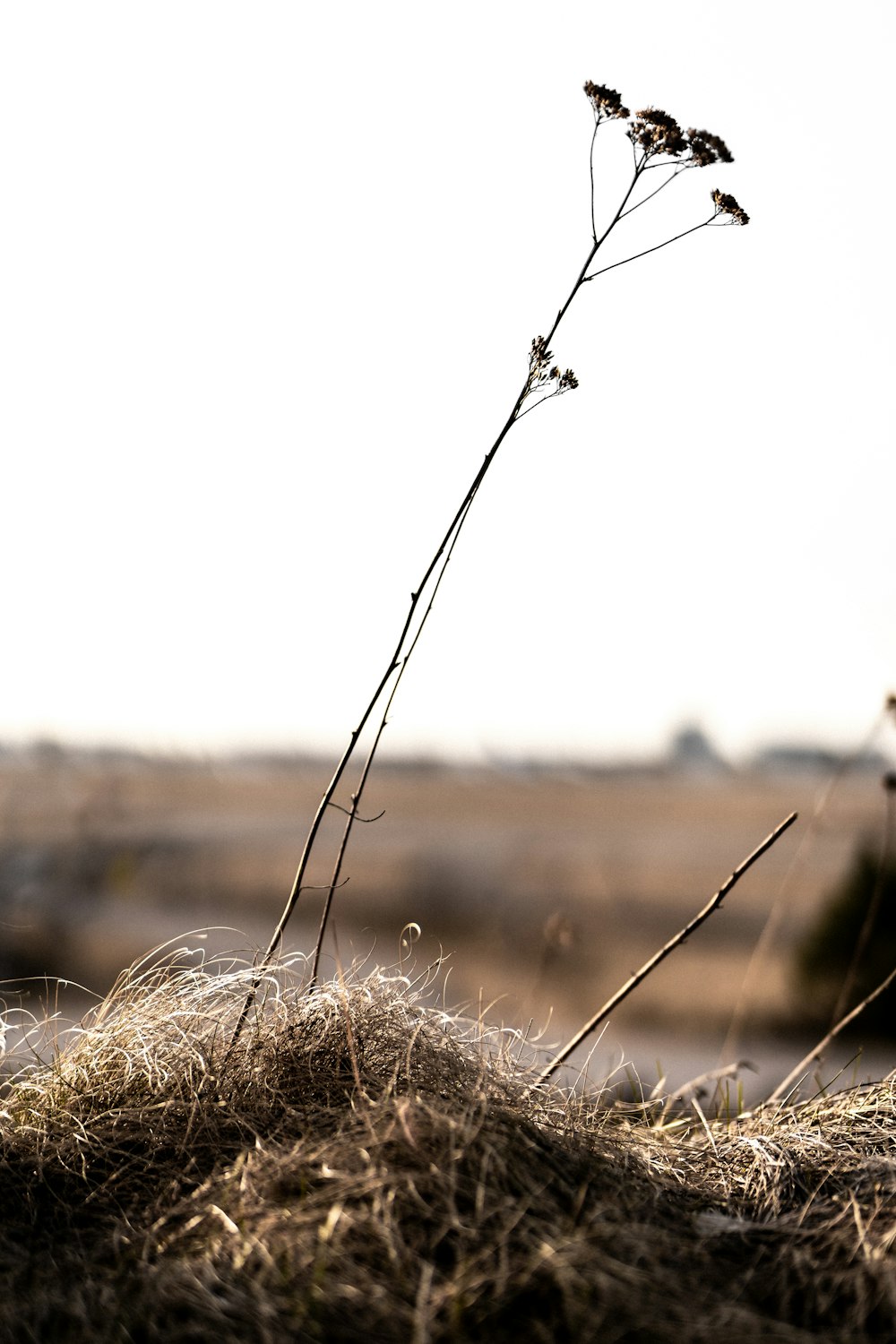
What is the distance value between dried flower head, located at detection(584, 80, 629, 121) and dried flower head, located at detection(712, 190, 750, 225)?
0.22 meters

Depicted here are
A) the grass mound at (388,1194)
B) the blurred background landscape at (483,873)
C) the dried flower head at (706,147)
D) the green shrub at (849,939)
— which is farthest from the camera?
the blurred background landscape at (483,873)

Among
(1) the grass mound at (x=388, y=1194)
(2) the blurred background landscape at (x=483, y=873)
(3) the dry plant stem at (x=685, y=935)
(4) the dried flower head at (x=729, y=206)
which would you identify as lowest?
(2) the blurred background landscape at (x=483, y=873)

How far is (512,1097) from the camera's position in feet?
6.66

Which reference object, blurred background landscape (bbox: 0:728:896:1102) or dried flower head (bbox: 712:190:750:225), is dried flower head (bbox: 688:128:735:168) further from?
blurred background landscape (bbox: 0:728:896:1102)

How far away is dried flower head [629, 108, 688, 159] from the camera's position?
2.18 metres

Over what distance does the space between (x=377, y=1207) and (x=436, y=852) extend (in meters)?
15.4

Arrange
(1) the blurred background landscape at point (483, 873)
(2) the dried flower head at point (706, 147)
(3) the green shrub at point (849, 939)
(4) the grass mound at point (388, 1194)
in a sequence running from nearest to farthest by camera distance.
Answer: (4) the grass mound at point (388, 1194)
(2) the dried flower head at point (706, 147)
(3) the green shrub at point (849, 939)
(1) the blurred background landscape at point (483, 873)

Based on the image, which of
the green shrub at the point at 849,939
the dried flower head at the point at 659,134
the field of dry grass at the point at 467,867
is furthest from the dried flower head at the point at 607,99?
the field of dry grass at the point at 467,867

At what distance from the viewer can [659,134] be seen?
2.18 metres

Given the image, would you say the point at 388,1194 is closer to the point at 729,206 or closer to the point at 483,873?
the point at 729,206

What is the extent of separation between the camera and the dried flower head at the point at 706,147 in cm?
217

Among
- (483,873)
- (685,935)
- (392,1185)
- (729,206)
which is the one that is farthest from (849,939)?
(483,873)

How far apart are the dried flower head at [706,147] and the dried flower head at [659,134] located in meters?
0.02

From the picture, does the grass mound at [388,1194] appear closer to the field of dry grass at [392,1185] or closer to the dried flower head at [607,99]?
the field of dry grass at [392,1185]
